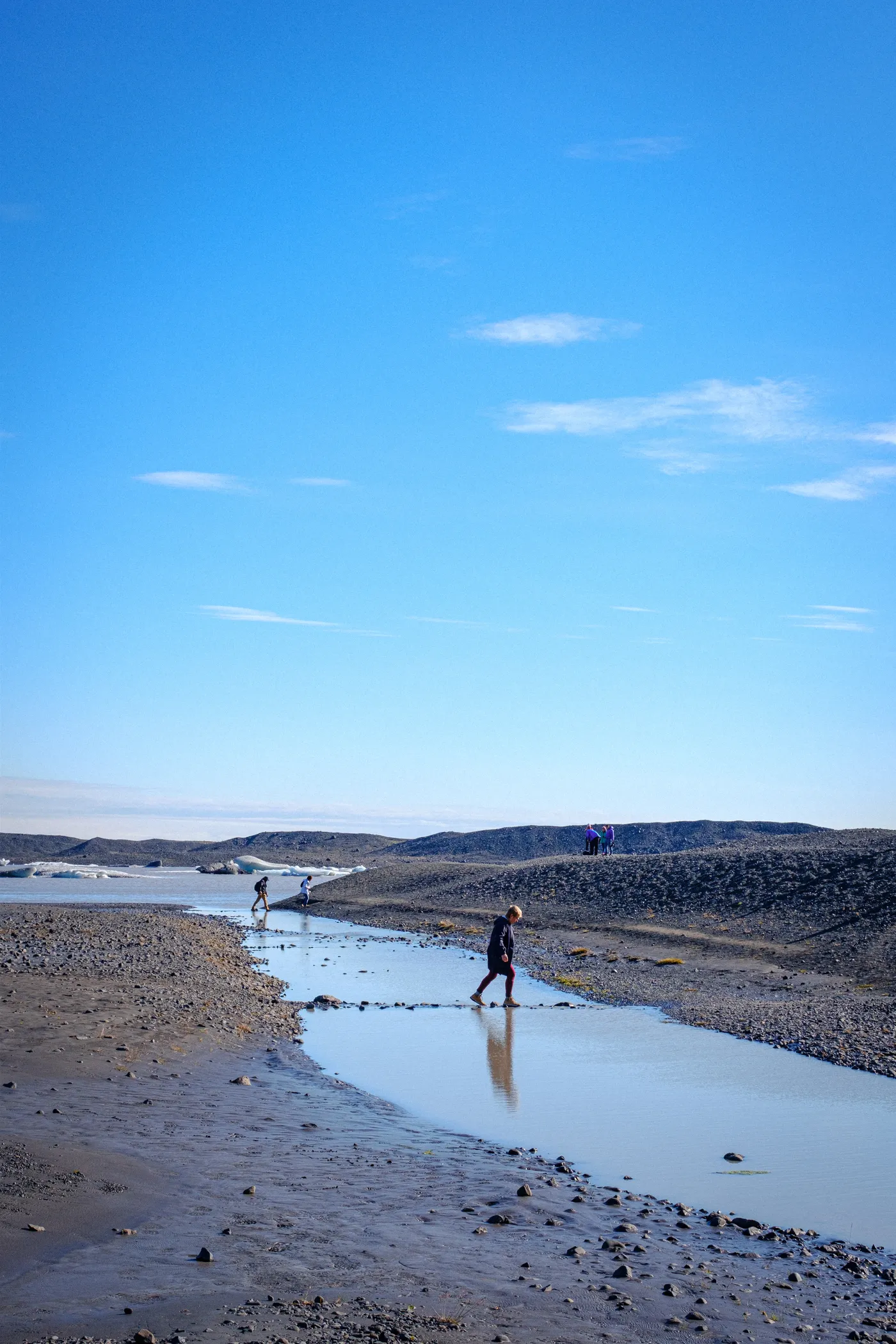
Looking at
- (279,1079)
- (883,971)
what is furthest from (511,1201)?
(883,971)

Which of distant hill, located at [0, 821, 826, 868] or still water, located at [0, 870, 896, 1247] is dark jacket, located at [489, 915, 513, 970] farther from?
distant hill, located at [0, 821, 826, 868]

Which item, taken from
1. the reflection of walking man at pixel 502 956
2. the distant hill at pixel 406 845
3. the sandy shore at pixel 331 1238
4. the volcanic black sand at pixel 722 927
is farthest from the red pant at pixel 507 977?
the distant hill at pixel 406 845

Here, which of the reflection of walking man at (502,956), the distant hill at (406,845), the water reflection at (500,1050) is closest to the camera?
the water reflection at (500,1050)

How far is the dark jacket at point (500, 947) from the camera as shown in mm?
22750

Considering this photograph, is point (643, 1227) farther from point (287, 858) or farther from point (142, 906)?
point (287, 858)

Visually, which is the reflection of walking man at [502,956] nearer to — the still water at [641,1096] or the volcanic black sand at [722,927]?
the still water at [641,1096]

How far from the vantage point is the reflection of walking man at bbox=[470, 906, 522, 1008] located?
2266 centimetres

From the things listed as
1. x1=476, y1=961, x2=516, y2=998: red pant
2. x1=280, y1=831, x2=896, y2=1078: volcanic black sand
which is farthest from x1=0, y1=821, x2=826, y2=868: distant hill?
x1=476, y1=961, x2=516, y2=998: red pant

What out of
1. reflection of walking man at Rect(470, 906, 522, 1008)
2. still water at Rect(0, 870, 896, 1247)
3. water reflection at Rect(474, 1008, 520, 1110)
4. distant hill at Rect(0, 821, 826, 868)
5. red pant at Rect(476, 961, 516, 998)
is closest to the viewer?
still water at Rect(0, 870, 896, 1247)

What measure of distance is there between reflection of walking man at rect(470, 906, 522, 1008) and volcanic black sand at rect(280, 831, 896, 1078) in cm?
260

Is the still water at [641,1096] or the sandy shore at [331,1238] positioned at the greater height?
the sandy shore at [331,1238]

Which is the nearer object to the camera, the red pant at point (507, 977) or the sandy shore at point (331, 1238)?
the sandy shore at point (331, 1238)

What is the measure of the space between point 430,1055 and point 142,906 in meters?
43.1

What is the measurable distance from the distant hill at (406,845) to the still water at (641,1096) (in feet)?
301
